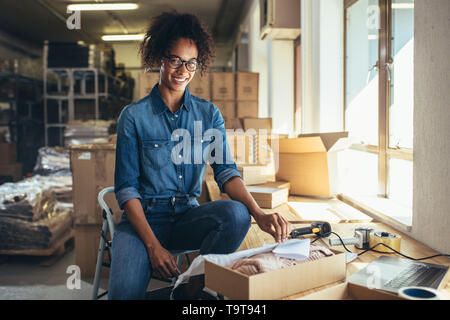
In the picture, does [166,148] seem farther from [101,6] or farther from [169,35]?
[101,6]

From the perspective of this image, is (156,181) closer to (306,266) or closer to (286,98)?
(306,266)

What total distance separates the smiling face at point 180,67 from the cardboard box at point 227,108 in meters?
3.33

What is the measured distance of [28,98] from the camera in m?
7.63

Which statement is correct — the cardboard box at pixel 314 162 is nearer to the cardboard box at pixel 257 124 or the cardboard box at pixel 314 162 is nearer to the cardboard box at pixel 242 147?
the cardboard box at pixel 242 147

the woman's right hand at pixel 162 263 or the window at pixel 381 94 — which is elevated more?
the window at pixel 381 94

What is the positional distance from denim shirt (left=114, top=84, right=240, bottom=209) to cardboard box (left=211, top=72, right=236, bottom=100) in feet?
10.7

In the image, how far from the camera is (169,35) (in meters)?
1.62

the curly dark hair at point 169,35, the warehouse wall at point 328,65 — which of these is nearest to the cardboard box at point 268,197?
the warehouse wall at point 328,65

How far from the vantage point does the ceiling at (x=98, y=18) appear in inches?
291

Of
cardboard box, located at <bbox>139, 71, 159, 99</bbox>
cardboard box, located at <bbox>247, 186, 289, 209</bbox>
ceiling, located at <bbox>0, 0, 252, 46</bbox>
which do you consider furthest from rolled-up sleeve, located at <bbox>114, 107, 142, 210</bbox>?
ceiling, located at <bbox>0, 0, 252, 46</bbox>

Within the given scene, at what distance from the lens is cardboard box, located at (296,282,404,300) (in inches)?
40.8

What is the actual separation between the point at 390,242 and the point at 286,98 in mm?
3677

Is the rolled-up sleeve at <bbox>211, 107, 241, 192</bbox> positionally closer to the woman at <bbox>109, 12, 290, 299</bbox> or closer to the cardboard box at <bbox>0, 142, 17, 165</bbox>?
the woman at <bbox>109, 12, 290, 299</bbox>

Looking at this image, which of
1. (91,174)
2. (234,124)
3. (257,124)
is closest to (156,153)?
(91,174)
